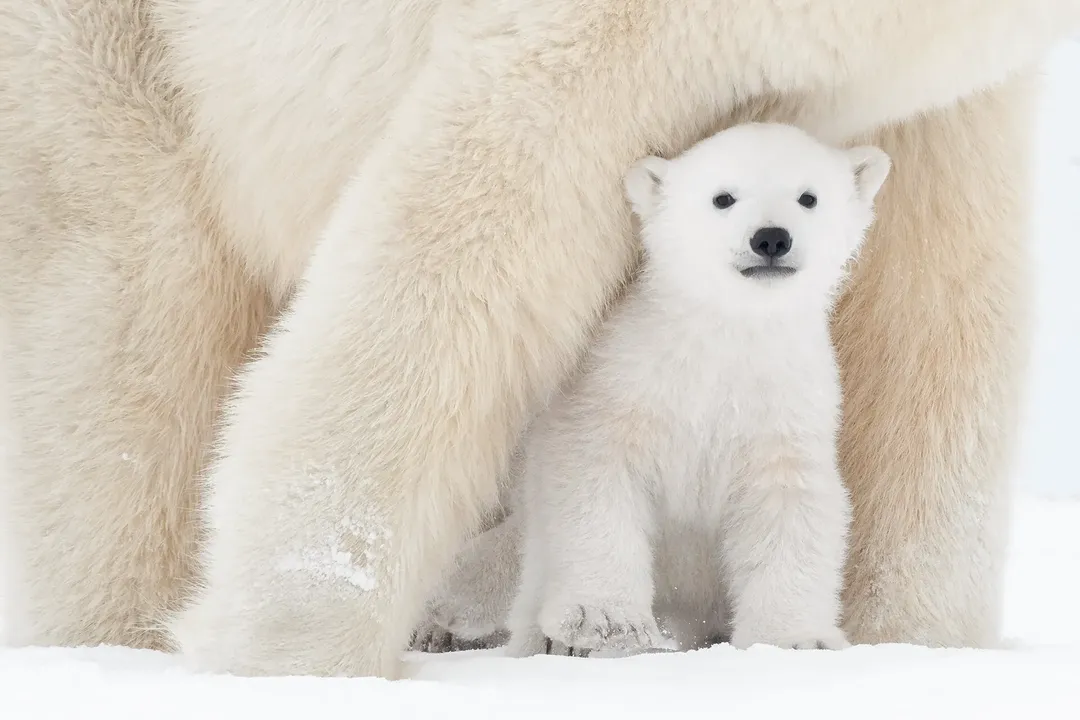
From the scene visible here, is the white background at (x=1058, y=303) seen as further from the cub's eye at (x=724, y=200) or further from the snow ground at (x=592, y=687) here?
the snow ground at (x=592, y=687)

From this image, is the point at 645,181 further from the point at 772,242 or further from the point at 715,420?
the point at 715,420

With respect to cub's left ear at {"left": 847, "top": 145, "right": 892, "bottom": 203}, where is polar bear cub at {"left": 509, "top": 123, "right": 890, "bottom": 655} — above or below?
below

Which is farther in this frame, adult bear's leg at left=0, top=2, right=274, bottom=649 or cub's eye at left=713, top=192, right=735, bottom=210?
adult bear's leg at left=0, top=2, right=274, bottom=649

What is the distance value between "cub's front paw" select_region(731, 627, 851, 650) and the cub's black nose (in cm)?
50

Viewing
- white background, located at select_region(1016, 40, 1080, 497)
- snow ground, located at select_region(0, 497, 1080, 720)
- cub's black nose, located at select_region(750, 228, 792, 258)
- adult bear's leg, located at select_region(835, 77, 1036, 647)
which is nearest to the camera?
snow ground, located at select_region(0, 497, 1080, 720)

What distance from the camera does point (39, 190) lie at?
2.35m

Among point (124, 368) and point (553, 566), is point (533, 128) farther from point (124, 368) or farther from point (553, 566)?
point (124, 368)

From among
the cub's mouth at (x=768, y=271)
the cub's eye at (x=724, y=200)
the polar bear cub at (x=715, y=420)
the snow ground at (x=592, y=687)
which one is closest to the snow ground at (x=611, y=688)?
the snow ground at (x=592, y=687)

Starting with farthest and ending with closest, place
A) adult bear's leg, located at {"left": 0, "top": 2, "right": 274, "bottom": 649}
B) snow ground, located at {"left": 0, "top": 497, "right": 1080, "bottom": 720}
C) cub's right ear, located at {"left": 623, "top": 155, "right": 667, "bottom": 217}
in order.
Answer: adult bear's leg, located at {"left": 0, "top": 2, "right": 274, "bottom": 649}, cub's right ear, located at {"left": 623, "top": 155, "right": 667, "bottom": 217}, snow ground, located at {"left": 0, "top": 497, "right": 1080, "bottom": 720}

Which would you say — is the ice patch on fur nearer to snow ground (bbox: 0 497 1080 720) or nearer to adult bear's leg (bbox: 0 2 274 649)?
snow ground (bbox: 0 497 1080 720)

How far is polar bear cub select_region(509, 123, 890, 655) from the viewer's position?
1915mm

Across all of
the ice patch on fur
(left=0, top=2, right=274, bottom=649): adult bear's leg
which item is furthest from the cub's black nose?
(left=0, top=2, right=274, bottom=649): adult bear's leg

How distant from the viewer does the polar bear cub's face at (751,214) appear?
1869mm

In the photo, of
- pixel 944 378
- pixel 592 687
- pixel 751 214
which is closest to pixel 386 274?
pixel 751 214
